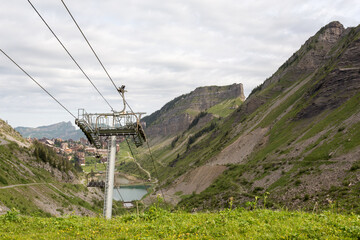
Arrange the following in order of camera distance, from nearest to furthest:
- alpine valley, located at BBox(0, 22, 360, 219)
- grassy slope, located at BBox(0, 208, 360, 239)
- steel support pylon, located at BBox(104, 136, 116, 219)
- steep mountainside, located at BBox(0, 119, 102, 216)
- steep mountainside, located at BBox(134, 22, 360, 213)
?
grassy slope, located at BBox(0, 208, 360, 239), steel support pylon, located at BBox(104, 136, 116, 219), steep mountainside, located at BBox(134, 22, 360, 213), alpine valley, located at BBox(0, 22, 360, 219), steep mountainside, located at BBox(0, 119, 102, 216)

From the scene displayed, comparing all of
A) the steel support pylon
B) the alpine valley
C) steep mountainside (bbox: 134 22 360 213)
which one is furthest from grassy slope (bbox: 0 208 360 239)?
the alpine valley

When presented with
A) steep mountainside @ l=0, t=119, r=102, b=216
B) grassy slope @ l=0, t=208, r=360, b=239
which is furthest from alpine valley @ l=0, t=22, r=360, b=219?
grassy slope @ l=0, t=208, r=360, b=239

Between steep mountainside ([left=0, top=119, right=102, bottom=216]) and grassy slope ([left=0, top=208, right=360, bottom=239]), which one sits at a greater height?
grassy slope ([left=0, top=208, right=360, bottom=239])

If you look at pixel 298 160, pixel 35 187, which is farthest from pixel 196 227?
pixel 35 187

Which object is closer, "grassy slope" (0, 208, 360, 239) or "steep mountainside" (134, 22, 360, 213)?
"grassy slope" (0, 208, 360, 239)

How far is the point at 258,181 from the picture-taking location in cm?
6969

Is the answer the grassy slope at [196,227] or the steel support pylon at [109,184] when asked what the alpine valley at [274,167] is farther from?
the grassy slope at [196,227]

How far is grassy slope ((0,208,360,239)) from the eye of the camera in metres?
10.5

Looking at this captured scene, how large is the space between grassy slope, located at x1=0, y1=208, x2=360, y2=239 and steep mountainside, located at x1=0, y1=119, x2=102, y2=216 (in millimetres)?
35574

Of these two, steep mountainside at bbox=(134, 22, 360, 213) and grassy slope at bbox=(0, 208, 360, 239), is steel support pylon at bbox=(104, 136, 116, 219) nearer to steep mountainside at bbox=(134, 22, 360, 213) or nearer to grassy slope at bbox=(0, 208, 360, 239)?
grassy slope at bbox=(0, 208, 360, 239)

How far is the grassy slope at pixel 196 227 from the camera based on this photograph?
34.3ft

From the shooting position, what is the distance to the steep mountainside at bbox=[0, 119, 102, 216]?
57656 mm

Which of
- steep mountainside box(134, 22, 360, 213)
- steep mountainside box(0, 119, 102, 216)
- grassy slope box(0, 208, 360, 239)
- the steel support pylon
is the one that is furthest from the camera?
steep mountainside box(0, 119, 102, 216)

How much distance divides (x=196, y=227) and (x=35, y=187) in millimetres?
71267
